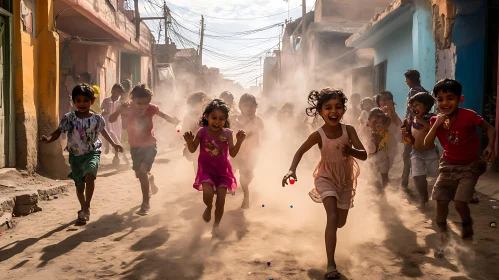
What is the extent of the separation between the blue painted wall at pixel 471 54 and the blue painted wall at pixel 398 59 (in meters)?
2.80

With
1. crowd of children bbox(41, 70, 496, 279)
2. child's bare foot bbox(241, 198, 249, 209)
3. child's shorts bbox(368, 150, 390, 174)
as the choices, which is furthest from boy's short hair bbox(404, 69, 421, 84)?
child's bare foot bbox(241, 198, 249, 209)

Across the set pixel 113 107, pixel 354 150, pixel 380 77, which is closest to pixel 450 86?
pixel 354 150

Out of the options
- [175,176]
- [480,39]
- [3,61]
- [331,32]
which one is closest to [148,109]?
[3,61]

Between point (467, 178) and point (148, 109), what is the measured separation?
392 cm

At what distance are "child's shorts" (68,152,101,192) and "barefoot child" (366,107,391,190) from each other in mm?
3900

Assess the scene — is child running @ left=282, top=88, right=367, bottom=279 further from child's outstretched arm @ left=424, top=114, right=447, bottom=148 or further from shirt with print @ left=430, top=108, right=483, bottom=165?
shirt with print @ left=430, top=108, right=483, bottom=165

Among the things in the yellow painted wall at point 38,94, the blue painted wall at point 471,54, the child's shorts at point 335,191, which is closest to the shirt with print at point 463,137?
the child's shorts at point 335,191

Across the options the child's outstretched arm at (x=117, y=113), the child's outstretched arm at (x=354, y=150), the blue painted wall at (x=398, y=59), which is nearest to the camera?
the child's outstretched arm at (x=354, y=150)

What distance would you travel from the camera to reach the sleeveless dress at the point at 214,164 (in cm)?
459

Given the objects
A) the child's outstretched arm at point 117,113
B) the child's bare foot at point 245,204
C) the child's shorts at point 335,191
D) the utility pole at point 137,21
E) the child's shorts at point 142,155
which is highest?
the utility pole at point 137,21

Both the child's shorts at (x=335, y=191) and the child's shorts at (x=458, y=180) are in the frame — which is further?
the child's shorts at (x=458, y=180)

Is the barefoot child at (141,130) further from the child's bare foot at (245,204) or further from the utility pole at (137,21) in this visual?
the utility pole at (137,21)

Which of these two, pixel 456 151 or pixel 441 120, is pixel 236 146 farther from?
pixel 456 151

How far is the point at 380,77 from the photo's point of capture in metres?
13.9
